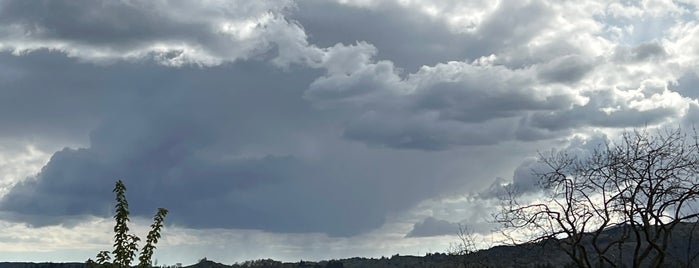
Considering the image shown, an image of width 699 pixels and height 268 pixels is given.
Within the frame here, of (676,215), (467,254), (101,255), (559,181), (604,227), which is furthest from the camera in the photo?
(467,254)

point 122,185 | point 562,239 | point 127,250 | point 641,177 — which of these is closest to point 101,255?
point 127,250

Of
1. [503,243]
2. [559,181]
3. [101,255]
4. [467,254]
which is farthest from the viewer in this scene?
[467,254]

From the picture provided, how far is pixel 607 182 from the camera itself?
25.5 metres

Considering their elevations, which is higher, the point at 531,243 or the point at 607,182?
the point at 607,182

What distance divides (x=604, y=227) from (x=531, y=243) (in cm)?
315

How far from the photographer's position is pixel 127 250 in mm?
19984

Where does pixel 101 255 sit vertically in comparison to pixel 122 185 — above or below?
below

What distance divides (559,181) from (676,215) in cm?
446

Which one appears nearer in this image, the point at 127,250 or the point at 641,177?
the point at 127,250

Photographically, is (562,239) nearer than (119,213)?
No

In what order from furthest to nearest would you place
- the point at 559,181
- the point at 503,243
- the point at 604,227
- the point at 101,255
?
1. the point at 503,243
2. the point at 559,181
3. the point at 604,227
4. the point at 101,255

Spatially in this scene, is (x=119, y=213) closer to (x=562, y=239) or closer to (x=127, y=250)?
(x=127, y=250)

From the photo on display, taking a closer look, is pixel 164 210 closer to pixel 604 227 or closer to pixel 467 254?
pixel 604 227

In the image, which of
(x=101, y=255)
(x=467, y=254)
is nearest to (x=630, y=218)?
(x=101, y=255)
